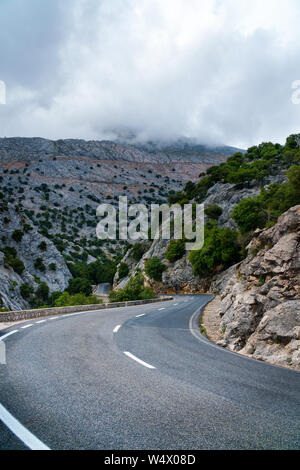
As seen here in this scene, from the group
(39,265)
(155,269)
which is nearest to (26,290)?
(39,265)

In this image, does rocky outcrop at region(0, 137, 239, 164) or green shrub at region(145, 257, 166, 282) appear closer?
green shrub at region(145, 257, 166, 282)

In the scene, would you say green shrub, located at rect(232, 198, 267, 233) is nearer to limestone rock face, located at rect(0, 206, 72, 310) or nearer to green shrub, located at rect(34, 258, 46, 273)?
limestone rock face, located at rect(0, 206, 72, 310)

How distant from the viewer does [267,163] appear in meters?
76.9

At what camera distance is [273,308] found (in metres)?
9.61

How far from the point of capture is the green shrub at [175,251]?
226ft

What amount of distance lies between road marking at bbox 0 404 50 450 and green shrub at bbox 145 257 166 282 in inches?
2497

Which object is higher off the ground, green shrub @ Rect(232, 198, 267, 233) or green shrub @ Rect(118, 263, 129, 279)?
green shrub @ Rect(232, 198, 267, 233)

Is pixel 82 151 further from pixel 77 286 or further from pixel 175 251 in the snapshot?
pixel 175 251

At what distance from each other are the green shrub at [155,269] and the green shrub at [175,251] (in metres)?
2.80

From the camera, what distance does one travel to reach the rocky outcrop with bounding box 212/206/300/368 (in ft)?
26.6

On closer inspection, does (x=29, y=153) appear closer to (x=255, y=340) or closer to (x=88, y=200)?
(x=88, y=200)

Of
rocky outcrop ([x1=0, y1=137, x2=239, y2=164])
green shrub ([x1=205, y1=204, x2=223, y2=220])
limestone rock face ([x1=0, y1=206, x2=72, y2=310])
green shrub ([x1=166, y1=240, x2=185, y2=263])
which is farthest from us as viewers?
rocky outcrop ([x1=0, y1=137, x2=239, y2=164])

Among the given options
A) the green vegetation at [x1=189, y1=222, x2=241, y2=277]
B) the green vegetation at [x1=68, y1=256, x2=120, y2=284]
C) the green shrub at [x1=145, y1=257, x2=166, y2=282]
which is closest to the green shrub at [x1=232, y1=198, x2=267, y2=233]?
the green vegetation at [x1=189, y1=222, x2=241, y2=277]
